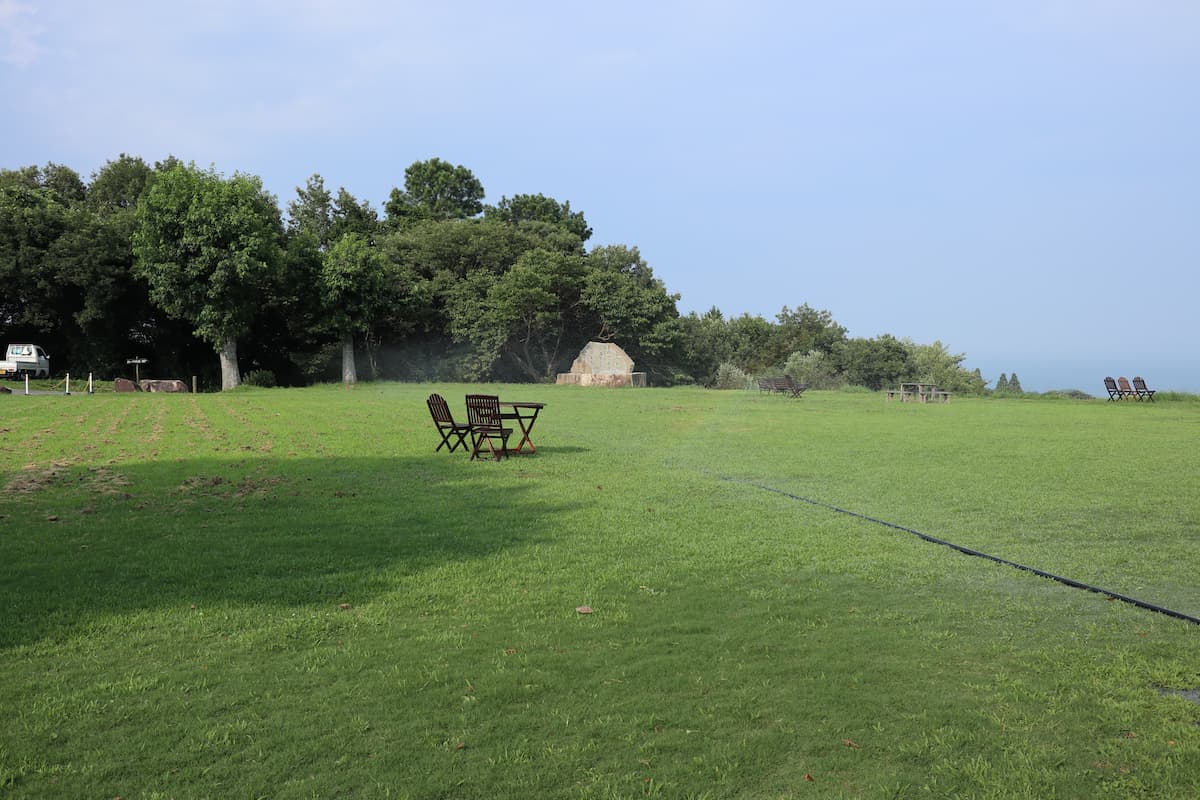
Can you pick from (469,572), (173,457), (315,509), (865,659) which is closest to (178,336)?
(173,457)

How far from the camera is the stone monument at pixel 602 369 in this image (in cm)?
4262

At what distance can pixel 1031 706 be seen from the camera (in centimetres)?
357

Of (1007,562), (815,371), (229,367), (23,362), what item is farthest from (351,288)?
(1007,562)

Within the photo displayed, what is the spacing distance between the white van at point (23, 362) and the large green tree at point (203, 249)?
20.3 ft

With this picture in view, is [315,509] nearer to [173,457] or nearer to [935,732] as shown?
[173,457]

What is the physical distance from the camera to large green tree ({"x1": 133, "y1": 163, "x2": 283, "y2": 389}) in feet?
111

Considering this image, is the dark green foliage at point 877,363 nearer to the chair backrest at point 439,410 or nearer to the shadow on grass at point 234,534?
the chair backrest at point 439,410

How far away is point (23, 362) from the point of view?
3516cm

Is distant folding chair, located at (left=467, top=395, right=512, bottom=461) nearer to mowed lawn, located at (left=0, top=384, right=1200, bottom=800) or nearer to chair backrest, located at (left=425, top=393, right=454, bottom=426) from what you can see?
chair backrest, located at (left=425, top=393, right=454, bottom=426)

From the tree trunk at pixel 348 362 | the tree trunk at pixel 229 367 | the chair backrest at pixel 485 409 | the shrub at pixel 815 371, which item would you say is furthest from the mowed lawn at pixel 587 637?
the shrub at pixel 815 371

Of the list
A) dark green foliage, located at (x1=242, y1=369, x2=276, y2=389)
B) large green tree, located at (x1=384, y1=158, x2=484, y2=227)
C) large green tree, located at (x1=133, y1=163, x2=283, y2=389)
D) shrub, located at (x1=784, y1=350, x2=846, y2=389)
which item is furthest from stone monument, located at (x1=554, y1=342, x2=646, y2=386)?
large green tree, located at (x1=384, y1=158, x2=484, y2=227)

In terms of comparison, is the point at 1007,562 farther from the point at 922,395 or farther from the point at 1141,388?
the point at 1141,388

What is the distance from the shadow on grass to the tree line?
27.0 meters

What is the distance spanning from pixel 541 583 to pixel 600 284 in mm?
43072
